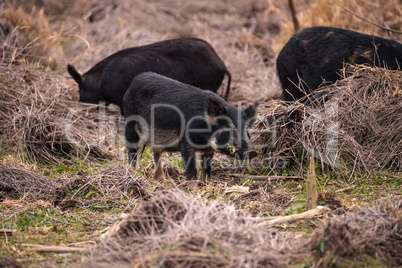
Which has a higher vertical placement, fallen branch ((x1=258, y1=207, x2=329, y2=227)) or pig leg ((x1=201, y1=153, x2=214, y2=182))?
fallen branch ((x1=258, y1=207, x2=329, y2=227))

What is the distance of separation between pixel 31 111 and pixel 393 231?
17.4 feet

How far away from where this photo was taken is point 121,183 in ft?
16.7

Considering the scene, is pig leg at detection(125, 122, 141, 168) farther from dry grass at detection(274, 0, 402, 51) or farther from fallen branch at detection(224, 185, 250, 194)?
dry grass at detection(274, 0, 402, 51)

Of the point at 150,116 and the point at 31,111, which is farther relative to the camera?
the point at 31,111

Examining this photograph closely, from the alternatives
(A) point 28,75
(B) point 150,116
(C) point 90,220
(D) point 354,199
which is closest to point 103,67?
(A) point 28,75

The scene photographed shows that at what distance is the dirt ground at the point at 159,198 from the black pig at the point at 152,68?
40cm

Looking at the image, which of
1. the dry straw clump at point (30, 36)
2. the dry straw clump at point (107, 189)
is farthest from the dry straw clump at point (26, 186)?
the dry straw clump at point (30, 36)

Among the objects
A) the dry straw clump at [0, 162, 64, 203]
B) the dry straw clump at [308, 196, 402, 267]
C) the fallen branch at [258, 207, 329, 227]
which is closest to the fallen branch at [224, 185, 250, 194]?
the fallen branch at [258, 207, 329, 227]

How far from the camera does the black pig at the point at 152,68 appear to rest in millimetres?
Answer: 8008

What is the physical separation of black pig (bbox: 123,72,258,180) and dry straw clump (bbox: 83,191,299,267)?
59.2 inches

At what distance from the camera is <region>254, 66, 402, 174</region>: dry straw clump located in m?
5.58

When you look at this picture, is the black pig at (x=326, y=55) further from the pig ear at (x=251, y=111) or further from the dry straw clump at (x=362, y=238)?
the dry straw clump at (x=362, y=238)

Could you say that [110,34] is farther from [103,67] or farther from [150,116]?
[150,116]

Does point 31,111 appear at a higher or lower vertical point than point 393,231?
lower
